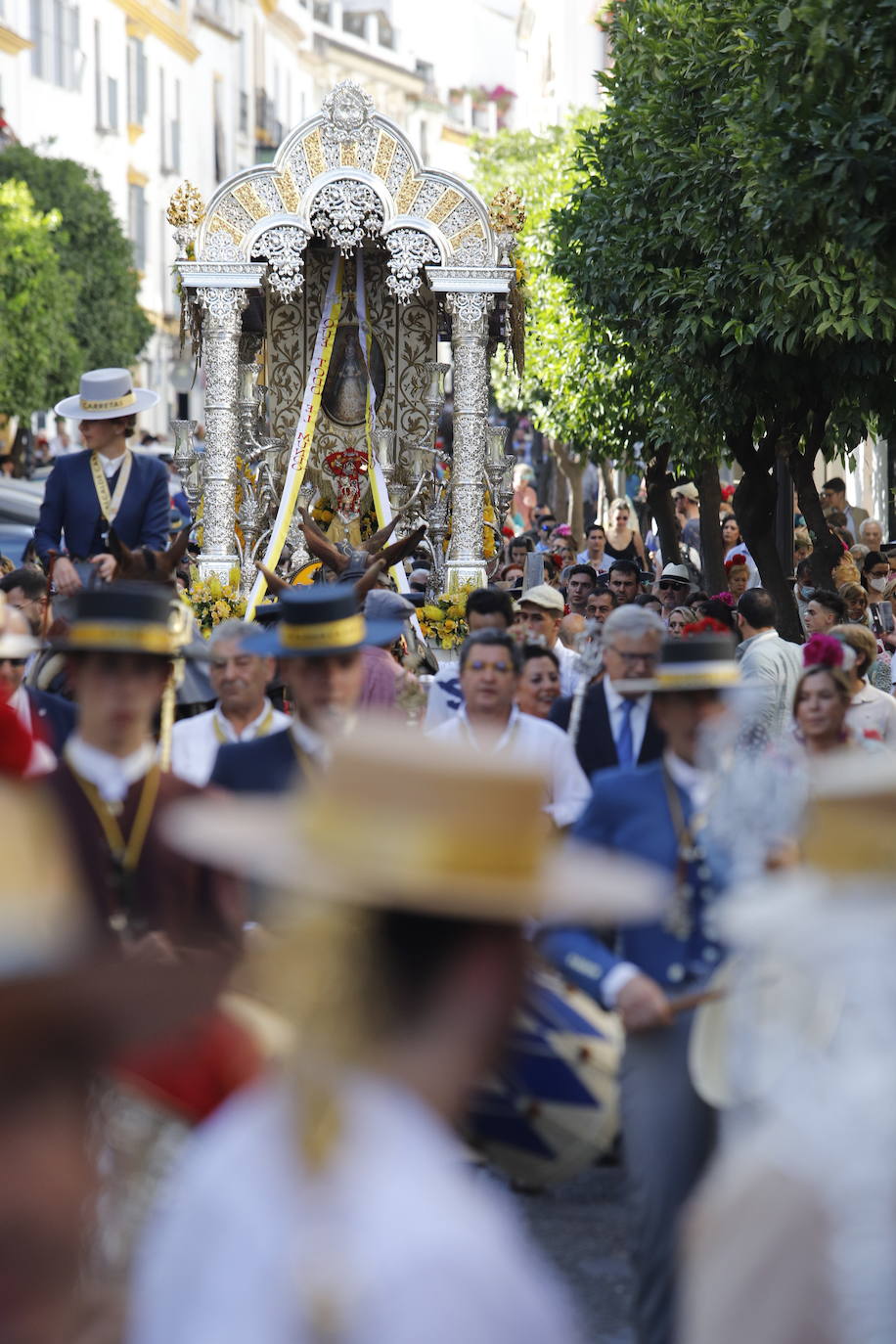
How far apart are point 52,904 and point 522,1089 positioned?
2.60m

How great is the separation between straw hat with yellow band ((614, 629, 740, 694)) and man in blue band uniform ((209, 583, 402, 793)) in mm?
900

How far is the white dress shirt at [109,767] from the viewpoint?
4777 mm

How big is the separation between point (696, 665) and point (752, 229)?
9.67 meters

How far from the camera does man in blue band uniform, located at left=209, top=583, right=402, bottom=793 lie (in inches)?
233

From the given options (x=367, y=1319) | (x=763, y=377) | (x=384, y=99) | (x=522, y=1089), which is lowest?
(x=522, y=1089)

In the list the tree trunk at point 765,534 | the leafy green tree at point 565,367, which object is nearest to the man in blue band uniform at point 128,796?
the leafy green tree at point 565,367

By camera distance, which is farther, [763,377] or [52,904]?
[763,377]

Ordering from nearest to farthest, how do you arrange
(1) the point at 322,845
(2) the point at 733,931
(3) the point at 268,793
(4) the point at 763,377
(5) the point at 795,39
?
(1) the point at 322,845 < (2) the point at 733,931 < (3) the point at 268,793 < (5) the point at 795,39 < (4) the point at 763,377

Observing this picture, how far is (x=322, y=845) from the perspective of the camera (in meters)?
2.42

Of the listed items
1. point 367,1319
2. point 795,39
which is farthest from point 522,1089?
point 795,39

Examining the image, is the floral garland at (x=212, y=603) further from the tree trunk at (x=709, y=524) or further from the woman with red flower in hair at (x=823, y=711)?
the woman with red flower in hair at (x=823, y=711)

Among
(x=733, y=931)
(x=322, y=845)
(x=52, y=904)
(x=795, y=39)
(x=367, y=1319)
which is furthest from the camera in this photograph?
(x=795, y=39)

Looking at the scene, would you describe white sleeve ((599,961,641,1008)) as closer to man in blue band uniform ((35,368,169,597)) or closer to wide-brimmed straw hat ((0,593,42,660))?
wide-brimmed straw hat ((0,593,42,660))

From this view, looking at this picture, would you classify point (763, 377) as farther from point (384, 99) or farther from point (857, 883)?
point (384, 99)
